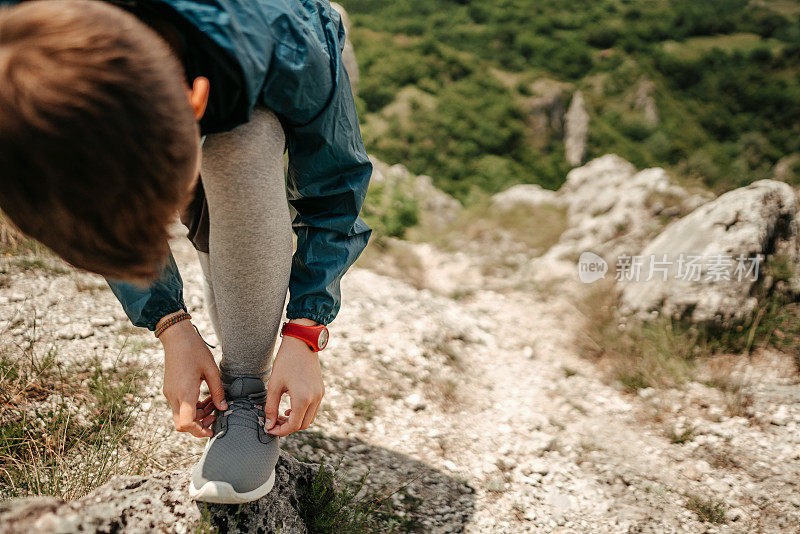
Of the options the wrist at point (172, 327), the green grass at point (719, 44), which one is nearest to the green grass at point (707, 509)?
the wrist at point (172, 327)

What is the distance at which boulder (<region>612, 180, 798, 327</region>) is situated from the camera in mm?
2766

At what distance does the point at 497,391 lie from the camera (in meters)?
2.44

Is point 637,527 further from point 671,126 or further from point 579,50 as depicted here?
point 579,50

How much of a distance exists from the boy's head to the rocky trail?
0.72 m

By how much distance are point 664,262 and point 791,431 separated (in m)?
1.34

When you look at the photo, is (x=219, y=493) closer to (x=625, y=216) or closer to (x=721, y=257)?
(x=721, y=257)

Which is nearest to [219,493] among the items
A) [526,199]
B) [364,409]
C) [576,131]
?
[364,409]

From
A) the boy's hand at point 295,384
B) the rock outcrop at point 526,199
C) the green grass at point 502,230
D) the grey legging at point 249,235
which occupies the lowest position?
the rock outcrop at point 526,199

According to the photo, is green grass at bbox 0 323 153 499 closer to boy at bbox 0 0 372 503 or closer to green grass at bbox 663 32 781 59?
boy at bbox 0 0 372 503

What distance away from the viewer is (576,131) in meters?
31.1

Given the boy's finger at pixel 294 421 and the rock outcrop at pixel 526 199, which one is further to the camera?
the rock outcrop at pixel 526 199

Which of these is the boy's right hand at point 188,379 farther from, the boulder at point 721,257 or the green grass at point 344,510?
the boulder at point 721,257

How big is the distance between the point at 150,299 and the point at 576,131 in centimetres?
3393

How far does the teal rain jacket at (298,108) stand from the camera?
68 centimetres
